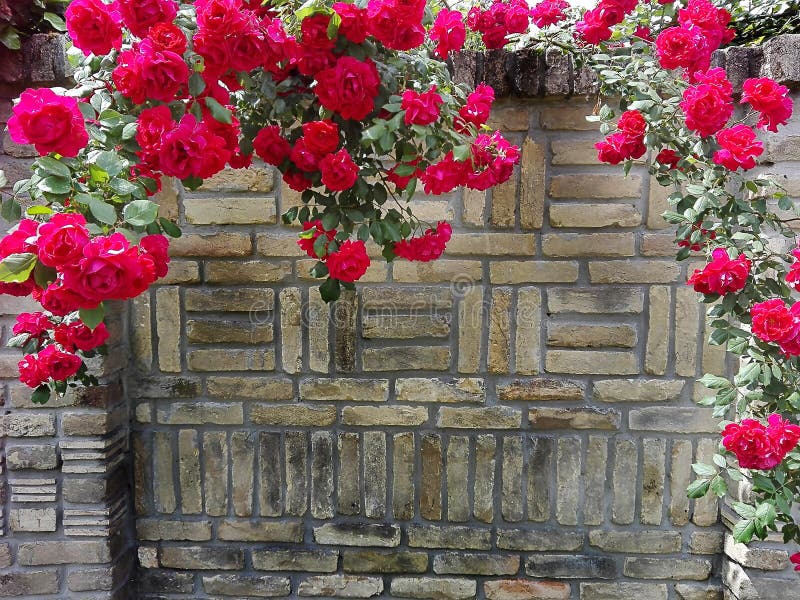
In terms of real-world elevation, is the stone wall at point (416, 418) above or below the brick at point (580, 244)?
below

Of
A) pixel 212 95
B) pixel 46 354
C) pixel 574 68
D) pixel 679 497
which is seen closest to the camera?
pixel 212 95

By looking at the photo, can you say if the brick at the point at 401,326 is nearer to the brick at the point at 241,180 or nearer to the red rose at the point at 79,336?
the brick at the point at 241,180

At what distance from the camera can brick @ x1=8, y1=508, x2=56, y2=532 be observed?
68.1 inches

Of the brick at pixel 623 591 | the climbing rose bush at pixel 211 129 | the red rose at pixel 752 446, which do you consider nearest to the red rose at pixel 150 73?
the climbing rose bush at pixel 211 129

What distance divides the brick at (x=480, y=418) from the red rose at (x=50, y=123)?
4.11ft

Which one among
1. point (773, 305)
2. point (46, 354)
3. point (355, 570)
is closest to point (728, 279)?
point (773, 305)

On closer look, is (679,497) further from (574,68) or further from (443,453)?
(574,68)

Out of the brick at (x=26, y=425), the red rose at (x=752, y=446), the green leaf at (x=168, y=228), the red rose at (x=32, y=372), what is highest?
the green leaf at (x=168, y=228)

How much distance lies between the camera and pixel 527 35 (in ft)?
5.85

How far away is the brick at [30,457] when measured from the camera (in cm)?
171

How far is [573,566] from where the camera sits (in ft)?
5.89

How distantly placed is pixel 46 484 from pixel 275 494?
0.70 m

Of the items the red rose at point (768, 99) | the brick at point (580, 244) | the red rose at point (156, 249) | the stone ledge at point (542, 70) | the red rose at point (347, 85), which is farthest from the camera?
the brick at point (580, 244)

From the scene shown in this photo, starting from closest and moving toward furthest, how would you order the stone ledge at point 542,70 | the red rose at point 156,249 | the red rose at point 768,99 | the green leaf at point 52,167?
the green leaf at point 52,167, the red rose at point 156,249, the red rose at point 768,99, the stone ledge at point 542,70
